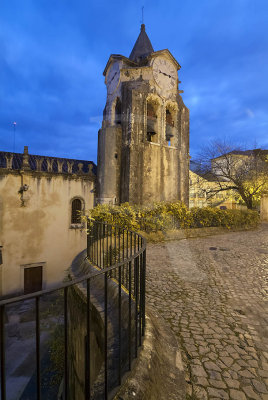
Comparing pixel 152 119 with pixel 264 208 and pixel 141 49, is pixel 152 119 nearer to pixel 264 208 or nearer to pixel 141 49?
pixel 141 49

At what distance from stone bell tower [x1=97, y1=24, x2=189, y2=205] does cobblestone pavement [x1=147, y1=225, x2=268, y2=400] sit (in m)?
7.01

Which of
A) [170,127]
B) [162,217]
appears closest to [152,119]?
[170,127]

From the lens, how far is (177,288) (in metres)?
4.26

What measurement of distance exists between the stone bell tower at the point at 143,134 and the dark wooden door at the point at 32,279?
6260 millimetres

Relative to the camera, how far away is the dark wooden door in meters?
13.3

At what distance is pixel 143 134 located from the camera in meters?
12.9

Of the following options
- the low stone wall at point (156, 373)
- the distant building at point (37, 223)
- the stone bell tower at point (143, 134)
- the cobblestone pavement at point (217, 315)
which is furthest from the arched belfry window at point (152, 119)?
the low stone wall at point (156, 373)

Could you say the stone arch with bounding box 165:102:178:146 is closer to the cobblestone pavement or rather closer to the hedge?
the hedge

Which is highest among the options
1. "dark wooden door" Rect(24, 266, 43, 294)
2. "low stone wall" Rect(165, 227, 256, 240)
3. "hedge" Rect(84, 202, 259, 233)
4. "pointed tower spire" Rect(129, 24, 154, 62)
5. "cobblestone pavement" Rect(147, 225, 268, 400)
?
"pointed tower spire" Rect(129, 24, 154, 62)

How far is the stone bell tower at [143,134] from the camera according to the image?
12.7 m

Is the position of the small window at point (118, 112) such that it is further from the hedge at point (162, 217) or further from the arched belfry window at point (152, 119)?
the hedge at point (162, 217)

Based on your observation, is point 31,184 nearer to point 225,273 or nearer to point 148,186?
point 148,186

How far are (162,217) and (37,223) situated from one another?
9081mm

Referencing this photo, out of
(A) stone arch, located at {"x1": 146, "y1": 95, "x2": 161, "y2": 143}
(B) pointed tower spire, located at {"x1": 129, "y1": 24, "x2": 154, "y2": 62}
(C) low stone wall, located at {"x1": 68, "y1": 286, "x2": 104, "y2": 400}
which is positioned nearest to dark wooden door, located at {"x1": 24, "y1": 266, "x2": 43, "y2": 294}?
→ (C) low stone wall, located at {"x1": 68, "y1": 286, "x2": 104, "y2": 400}
